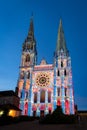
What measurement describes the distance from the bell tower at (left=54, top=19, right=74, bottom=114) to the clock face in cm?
303

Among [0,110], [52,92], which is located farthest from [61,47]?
[0,110]

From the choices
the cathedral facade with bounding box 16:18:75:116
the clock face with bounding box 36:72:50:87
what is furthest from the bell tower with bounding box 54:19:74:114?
the clock face with bounding box 36:72:50:87

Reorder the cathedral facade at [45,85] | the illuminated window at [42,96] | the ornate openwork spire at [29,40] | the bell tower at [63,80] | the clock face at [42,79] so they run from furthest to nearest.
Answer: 1. the ornate openwork spire at [29,40]
2. the clock face at [42,79]
3. the illuminated window at [42,96]
4. the cathedral facade at [45,85]
5. the bell tower at [63,80]

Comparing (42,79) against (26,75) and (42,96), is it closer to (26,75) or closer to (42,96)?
(42,96)

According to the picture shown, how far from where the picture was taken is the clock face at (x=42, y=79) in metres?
59.9

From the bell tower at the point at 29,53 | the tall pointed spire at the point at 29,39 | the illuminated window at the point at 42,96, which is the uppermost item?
the tall pointed spire at the point at 29,39

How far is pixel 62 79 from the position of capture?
59.1 meters

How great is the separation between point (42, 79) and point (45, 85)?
2698 mm

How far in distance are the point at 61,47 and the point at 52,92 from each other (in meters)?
20.1

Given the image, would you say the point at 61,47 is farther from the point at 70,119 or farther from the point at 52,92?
the point at 70,119

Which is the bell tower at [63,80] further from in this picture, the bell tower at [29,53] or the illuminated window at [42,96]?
the bell tower at [29,53]

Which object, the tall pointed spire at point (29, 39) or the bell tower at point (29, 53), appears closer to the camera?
the bell tower at point (29, 53)

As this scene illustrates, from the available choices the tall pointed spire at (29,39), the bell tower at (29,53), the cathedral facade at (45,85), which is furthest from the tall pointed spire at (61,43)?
the tall pointed spire at (29,39)

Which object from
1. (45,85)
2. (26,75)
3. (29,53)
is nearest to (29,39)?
(29,53)
